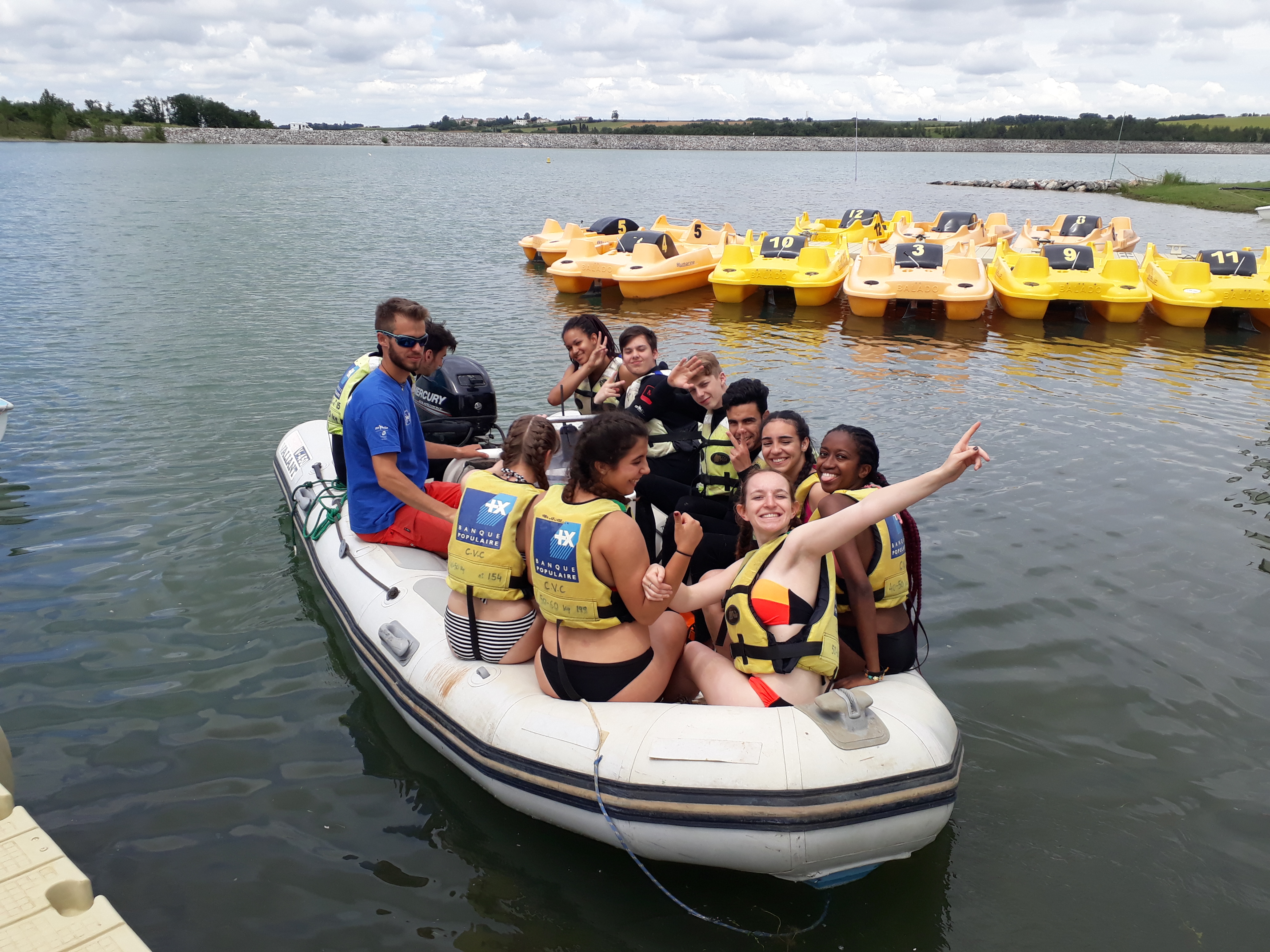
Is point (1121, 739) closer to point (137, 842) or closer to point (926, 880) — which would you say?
point (926, 880)

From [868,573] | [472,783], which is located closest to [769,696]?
[868,573]

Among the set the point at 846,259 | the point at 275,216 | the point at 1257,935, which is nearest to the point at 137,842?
the point at 1257,935

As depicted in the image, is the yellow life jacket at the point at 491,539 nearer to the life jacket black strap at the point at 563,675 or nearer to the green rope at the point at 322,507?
the life jacket black strap at the point at 563,675

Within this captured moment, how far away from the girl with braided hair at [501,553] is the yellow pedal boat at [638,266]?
525 inches

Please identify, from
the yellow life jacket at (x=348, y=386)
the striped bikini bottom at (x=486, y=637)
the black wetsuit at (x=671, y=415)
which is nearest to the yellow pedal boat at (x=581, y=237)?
the yellow life jacket at (x=348, y=386)

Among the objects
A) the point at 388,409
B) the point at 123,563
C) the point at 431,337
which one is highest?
the point at 431,337

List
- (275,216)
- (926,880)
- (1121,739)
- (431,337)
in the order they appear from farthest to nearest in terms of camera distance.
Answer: (275,216) → (431,337) → (1121,739) → (926,880)

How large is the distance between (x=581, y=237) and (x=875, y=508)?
17.4 meters

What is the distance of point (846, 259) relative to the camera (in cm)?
1764

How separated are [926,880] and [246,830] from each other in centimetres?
286

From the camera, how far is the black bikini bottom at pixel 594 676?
3420mm

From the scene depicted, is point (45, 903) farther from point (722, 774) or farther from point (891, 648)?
point (891, 648)

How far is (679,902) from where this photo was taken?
10.7 ft

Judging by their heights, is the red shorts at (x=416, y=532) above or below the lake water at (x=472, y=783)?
above
